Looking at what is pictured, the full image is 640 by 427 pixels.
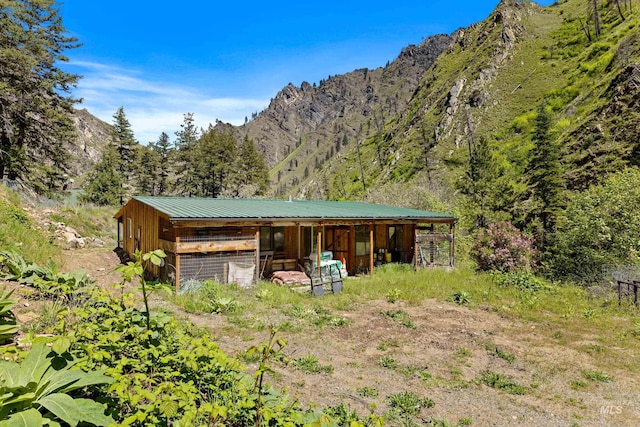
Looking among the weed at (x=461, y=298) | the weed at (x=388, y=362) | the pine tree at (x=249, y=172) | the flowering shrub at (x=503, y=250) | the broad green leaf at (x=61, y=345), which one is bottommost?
the weed at (x=461, y=298)

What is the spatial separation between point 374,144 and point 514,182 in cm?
5671

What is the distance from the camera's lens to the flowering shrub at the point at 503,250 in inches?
646

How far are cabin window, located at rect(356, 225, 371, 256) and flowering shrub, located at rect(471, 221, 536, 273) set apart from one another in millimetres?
5541

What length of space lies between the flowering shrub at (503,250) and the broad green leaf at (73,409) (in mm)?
17343

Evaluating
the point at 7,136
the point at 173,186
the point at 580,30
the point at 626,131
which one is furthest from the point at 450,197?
the point at 580,30

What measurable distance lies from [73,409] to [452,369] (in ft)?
20.9

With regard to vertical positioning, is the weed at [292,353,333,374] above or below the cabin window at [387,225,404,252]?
below

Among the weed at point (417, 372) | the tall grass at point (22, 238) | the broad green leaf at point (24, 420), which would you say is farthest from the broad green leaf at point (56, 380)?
the tall grass at point (22, 238)

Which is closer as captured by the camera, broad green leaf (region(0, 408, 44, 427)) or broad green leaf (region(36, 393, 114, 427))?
broad green leaf (region(0, 408, 44, 427))

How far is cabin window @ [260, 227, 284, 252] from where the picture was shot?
15.3 m

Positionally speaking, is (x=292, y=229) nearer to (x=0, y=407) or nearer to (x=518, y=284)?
(x=518, y=284)

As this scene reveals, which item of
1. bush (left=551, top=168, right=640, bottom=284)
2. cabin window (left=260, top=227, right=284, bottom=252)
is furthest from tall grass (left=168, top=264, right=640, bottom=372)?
cabin window (left=260, top=227, right=284, bottom=252)

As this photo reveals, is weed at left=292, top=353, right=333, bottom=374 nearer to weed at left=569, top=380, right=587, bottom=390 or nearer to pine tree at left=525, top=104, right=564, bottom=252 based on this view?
weed at left=569, top=380, right=587, bottom=390

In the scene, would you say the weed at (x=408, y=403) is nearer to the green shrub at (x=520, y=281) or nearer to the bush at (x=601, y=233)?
the green shrub at (x=520, y=281)
